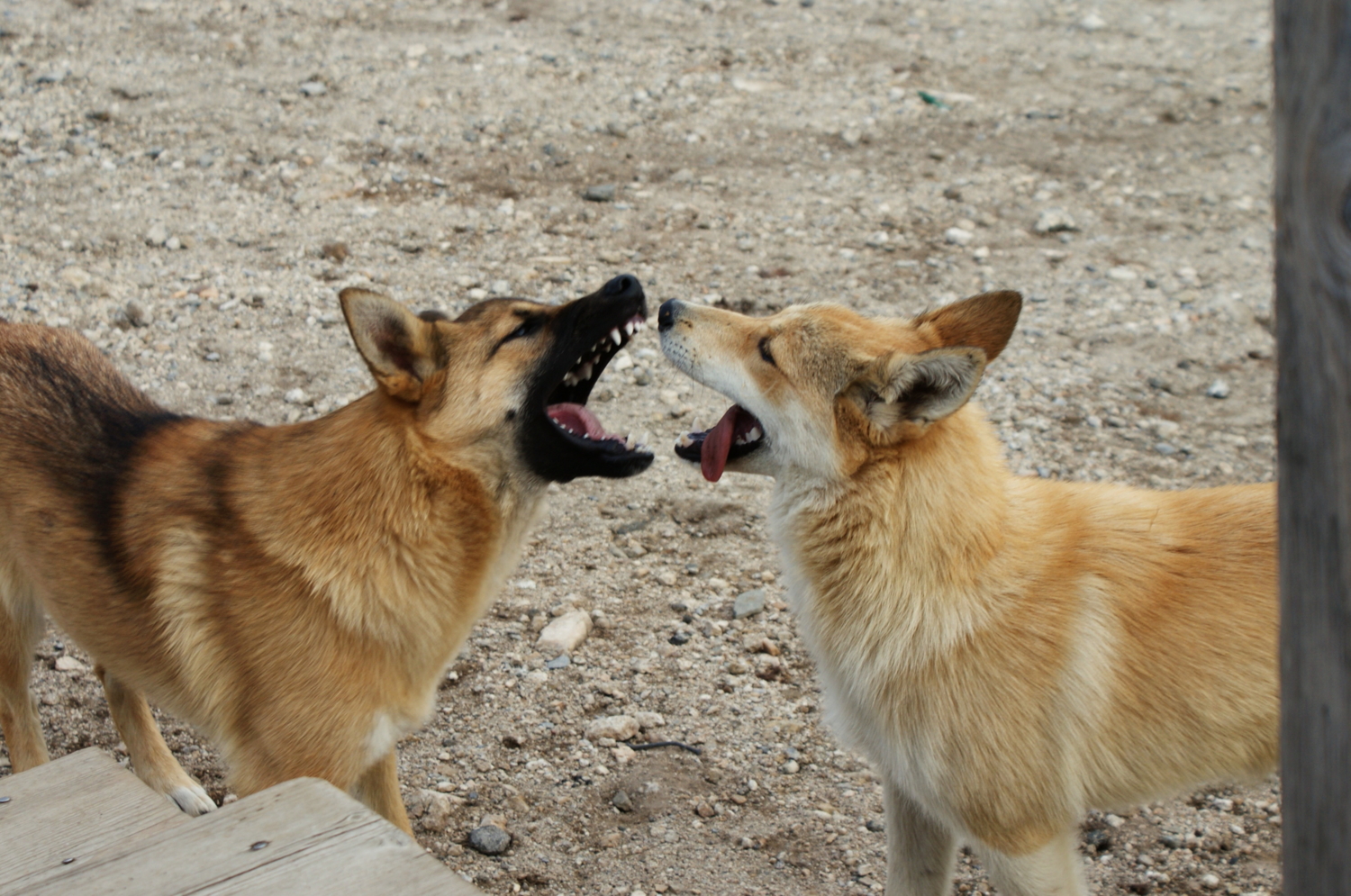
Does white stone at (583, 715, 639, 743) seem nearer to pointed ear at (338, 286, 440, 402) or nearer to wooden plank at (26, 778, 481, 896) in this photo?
Answer: pointed ear at (338, 286, 440, 402)

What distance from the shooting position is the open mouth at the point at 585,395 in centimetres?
334

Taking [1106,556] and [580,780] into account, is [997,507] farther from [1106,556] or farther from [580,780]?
[580,780]

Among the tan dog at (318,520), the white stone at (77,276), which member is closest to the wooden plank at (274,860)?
the tan dog at (318,520)

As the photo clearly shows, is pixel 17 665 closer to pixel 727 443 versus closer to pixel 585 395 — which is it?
pixel 585 395

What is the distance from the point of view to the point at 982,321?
3.19 metres

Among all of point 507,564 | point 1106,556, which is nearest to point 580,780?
point 507,564

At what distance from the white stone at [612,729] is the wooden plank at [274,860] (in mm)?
2080

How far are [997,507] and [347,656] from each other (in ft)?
5.93

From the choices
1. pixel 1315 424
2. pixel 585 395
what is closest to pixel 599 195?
pixel 585 395

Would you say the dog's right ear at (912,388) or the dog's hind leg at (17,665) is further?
the dog's hind leg at (17,665)

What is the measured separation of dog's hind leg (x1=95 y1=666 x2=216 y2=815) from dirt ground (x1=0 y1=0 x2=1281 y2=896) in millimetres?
224

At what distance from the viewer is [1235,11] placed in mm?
11211

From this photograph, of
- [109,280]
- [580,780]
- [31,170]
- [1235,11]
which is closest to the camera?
[580,780]

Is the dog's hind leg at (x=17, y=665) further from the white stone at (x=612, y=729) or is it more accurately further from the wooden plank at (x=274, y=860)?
the wooden plank at (x=274, y=860)
